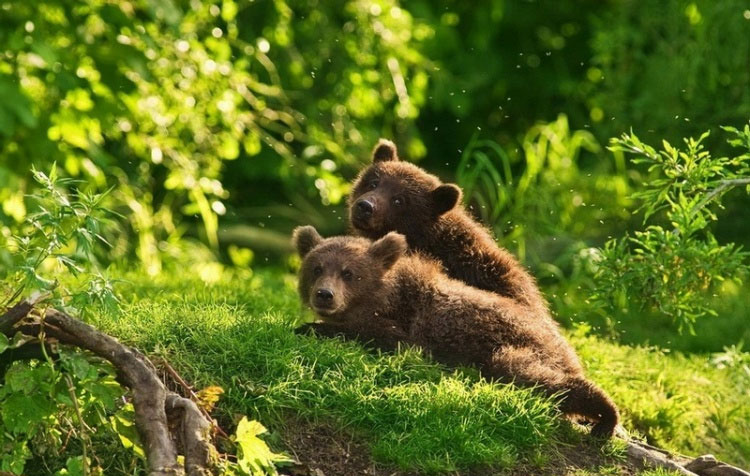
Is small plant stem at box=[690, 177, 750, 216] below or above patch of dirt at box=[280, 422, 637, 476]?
above

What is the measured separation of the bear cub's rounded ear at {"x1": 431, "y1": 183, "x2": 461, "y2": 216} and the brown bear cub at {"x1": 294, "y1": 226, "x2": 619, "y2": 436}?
58 centimetres

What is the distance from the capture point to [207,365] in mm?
5438

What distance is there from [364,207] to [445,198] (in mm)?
455

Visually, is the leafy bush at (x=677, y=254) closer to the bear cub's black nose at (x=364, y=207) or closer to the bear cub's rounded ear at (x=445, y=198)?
the bear cub's rounded ear at (x=445, y=198)

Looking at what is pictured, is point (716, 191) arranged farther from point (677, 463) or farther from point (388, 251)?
point (388, 251)

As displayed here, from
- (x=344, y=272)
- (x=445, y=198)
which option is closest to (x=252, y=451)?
(x=344, y=272)

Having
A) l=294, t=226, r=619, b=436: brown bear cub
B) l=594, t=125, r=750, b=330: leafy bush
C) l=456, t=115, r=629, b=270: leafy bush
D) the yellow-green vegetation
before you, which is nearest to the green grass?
the yellow-green vegetation

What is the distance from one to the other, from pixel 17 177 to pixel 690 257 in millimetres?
5667

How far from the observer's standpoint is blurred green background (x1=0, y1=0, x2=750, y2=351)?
33.2ft

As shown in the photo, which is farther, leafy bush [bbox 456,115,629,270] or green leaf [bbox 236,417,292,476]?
leafy bush [bbox 456,115,629,270]

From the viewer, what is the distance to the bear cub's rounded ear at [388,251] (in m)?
6.47

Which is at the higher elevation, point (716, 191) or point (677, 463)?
point (716, 191)

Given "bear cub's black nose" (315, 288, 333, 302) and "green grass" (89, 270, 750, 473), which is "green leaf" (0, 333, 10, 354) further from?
"bear cub's black nose" (315, 288, 333, 302)

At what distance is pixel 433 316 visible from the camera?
Answer: 622 cm
